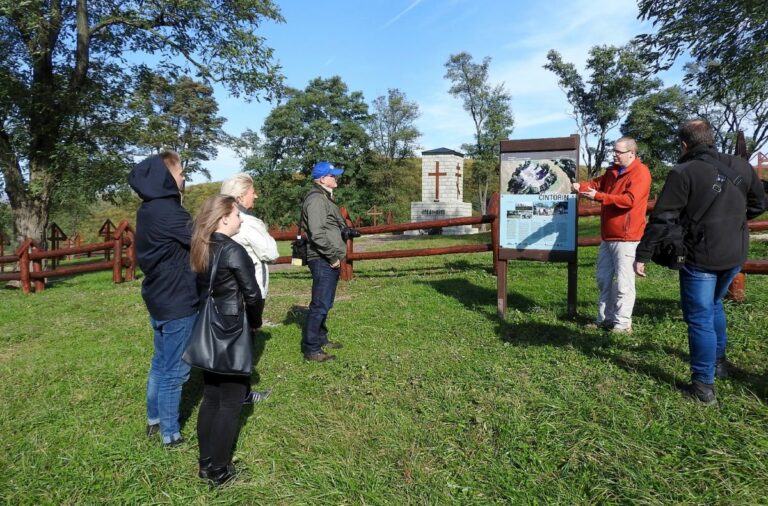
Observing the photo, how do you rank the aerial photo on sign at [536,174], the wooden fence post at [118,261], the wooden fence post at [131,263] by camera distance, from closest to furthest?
1. the aerial photo on sign at [536,174]
2. the wooden fence post at [118,261]
3. the wooden fence post at [131,263]

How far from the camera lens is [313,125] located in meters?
38.3

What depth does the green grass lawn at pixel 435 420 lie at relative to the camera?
2488 millimetres

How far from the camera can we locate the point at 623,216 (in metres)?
4.66

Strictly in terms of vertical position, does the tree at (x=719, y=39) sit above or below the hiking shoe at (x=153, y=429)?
above

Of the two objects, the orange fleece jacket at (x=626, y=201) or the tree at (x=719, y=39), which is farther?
the tree at (x=719, y=39)

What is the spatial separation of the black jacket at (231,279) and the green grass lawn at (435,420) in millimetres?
1029

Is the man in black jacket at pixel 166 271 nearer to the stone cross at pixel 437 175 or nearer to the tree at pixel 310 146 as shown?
the stone cross at pixel 437 175

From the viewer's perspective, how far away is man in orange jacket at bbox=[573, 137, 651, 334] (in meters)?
4.58

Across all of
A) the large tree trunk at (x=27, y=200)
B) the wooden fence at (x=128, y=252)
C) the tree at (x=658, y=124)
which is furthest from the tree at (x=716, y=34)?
the tree at (x=658, y=124)

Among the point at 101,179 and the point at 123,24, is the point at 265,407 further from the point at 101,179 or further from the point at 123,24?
the point at 123,24

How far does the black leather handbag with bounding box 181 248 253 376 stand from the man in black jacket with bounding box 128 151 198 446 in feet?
1.83

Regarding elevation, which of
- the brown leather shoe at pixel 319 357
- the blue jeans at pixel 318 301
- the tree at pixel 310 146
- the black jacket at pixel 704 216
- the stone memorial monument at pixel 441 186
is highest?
the tree at pixel 310 146

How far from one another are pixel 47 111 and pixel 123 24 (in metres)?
3.43

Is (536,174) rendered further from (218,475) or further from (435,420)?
(218,475)
